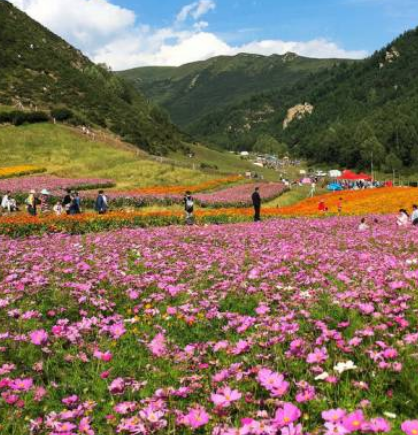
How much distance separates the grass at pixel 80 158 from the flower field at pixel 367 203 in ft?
62.9

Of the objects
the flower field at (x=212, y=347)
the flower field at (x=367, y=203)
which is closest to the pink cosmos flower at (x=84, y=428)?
the flower field at (x=212, y=347)

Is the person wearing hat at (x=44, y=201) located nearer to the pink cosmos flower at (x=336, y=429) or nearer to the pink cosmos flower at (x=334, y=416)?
the pink cosmos flower at (x=334, y=416)

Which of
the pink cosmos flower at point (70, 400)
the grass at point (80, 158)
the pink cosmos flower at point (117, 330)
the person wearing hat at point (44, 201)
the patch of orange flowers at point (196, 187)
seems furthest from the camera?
the grass at point (80, 158)

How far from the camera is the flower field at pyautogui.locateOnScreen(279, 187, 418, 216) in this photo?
3152cm

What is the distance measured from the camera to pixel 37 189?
38.5 metres

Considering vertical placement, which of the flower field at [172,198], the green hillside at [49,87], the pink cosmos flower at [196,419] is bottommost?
the flower field at [172,198]

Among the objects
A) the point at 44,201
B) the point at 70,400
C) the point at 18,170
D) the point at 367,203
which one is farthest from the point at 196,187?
the point at 70,400

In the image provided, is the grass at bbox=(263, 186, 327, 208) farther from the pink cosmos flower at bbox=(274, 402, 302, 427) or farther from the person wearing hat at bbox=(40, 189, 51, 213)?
the pink cosmos flower at bbox=(274, 402, 302, 427)

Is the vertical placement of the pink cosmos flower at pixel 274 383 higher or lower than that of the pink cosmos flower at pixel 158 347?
higher

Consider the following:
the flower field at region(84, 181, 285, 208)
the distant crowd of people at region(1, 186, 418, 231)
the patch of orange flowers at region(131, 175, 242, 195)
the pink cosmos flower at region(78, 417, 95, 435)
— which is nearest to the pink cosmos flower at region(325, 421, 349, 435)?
the pink cosmos flower at region(78, 417, 95, 435)

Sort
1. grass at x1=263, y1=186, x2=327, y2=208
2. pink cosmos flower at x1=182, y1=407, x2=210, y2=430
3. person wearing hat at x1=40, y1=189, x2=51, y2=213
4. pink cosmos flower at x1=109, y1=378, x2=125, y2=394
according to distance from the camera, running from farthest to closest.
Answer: grass at x1=263, y1=186, x2=327, y2=208 < person wearing hat at x1=40, y1=189, x2=51, y2=213 < pink cosmos flower at x1=109, y1=378, x2=125, y2=394 < pink cosmos flower at x1=182, y1=407, x2=210, y2=430

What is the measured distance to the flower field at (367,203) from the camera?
31516 millimetres

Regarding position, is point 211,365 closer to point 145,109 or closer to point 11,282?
point 11,282

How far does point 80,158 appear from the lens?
62375 millimetres
